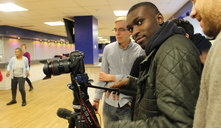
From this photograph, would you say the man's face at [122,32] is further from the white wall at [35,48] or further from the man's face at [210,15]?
the white wall at [35,48]

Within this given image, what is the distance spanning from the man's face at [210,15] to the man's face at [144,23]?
0.33 meters

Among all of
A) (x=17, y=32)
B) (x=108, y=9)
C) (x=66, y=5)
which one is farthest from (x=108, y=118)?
(x=17, y=32)

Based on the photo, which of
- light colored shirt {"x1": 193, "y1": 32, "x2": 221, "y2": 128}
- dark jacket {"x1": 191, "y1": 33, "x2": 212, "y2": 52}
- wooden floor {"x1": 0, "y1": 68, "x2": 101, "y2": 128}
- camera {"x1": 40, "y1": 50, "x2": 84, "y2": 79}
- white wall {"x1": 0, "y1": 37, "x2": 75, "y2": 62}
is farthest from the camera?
white wall {"x1": 0, "y1": 37, "x2": 75, "y2": 62}

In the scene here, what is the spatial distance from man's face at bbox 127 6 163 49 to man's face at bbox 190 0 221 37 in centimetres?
33

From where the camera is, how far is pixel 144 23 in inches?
29.1

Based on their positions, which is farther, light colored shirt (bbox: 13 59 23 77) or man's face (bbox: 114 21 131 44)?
light colored shirt (bbox: 13 59 23 77)

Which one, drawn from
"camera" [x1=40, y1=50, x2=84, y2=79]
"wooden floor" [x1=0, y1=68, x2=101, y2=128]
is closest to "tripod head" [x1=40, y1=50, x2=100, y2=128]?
"camera" [x1=40, y1=50, x2=84, y2=79]

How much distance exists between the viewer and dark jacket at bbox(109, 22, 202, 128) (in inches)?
17.6

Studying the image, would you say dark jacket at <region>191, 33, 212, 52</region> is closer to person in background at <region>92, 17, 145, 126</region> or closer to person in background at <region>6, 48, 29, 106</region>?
person in background at <region>92, 17, 145, 126</region>

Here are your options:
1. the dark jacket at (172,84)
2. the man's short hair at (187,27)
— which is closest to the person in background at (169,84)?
the dark jacket at (172,84)

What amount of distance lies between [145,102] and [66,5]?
4.54m

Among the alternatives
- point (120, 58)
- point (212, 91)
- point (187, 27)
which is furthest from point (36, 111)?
point (212, 91)

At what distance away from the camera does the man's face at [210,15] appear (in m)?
0.35

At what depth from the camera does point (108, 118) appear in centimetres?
136
